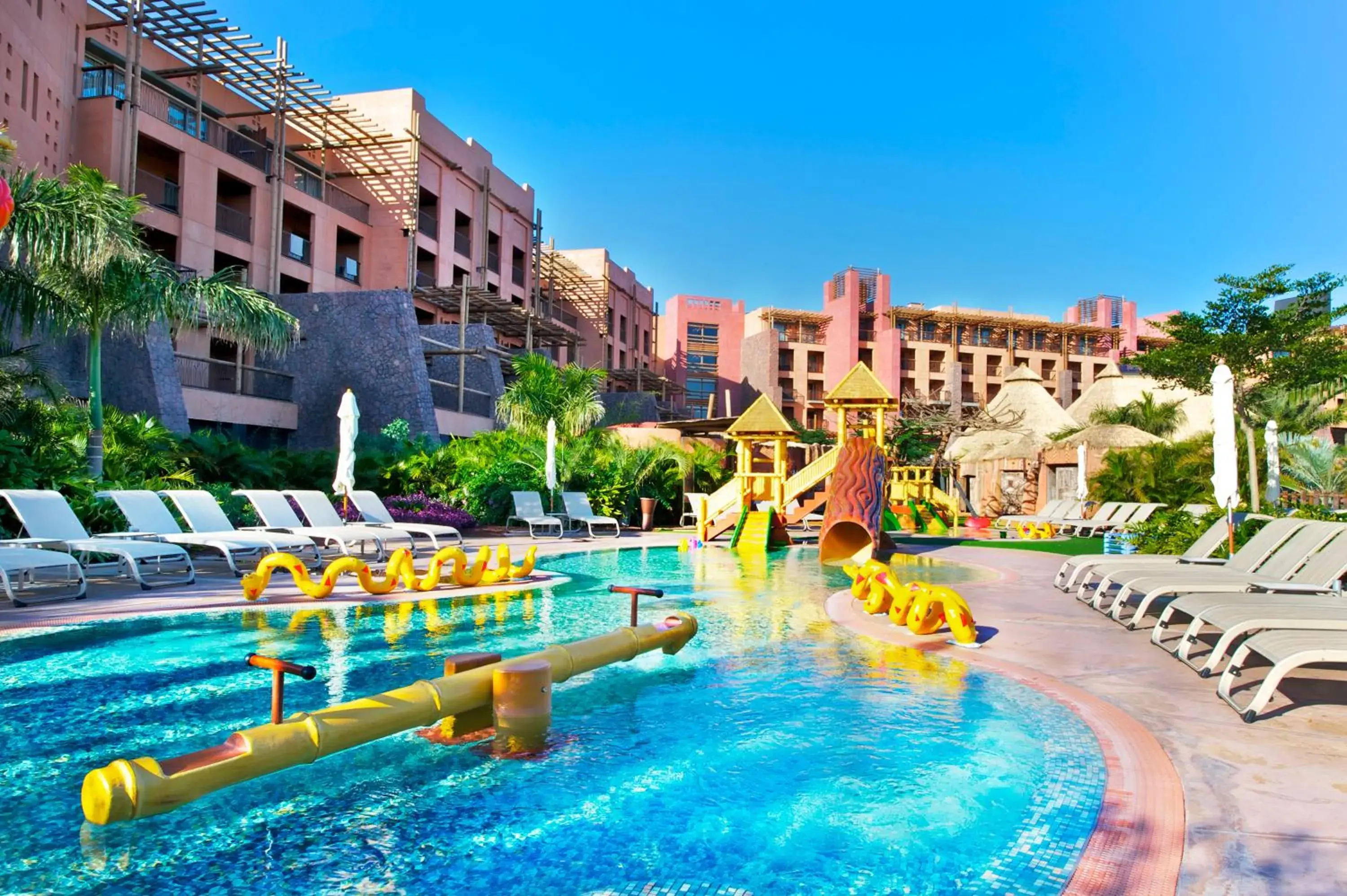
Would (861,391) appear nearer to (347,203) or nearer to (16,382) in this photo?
(16,382)

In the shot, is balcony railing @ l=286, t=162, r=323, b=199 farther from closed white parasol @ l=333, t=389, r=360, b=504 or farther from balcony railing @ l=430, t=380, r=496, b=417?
closed white parasol @ l=333, t=389, r=360, b=504

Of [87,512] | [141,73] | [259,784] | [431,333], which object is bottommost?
[259,784]

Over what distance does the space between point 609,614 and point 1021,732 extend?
431 centimetres

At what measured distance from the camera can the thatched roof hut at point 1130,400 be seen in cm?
3969

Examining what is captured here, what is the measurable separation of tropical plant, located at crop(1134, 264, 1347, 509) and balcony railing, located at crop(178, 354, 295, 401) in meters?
24.1

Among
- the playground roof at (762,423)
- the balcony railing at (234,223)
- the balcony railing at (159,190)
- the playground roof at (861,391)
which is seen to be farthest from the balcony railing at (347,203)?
the playground roof at (861,391)

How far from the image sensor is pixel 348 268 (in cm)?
2862

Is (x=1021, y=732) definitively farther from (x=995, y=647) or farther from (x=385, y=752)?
(x=385, y=752)

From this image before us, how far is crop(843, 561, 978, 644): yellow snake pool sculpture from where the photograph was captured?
6.37m

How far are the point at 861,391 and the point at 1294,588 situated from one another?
9.92m

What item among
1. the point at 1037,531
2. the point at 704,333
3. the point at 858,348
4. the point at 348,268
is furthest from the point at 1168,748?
the point at 704,333

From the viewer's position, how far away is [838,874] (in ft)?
9.48

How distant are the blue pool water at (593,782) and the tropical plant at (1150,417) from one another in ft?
118

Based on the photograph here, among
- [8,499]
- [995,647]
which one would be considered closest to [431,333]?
[8,499]
